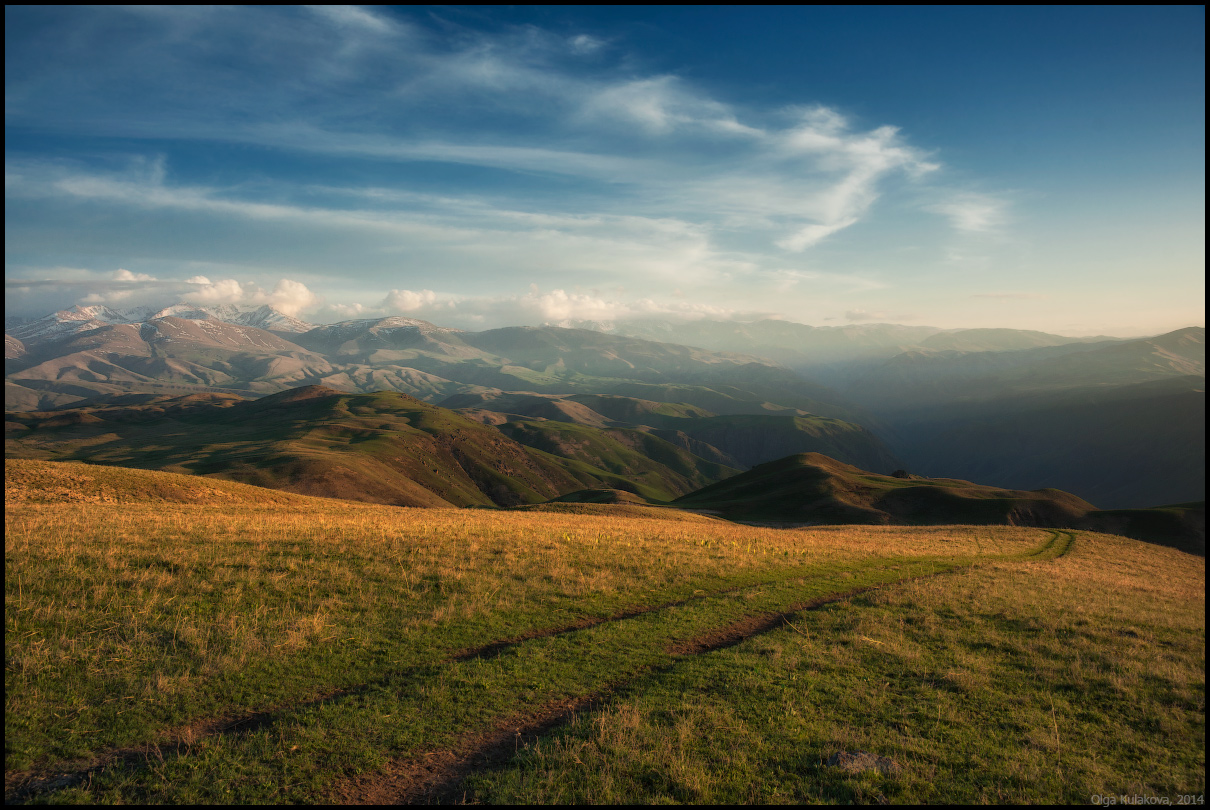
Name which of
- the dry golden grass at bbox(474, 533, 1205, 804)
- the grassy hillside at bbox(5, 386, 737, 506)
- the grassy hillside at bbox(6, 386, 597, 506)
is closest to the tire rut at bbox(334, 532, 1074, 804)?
the dry golden grass at bbox(474, 533, 1205, 804)

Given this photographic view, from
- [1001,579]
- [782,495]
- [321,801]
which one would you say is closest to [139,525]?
[321,801]

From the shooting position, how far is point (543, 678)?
1318cm

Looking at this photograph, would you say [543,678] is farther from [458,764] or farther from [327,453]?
[327,453]

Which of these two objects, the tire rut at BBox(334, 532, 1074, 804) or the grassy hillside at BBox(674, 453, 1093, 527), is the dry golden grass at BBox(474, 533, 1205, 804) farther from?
the grassy hillside at BBox(674, 453, 1093, 527)

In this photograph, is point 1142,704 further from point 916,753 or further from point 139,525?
point 139,525

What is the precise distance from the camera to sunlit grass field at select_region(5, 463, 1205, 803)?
31.3 ft

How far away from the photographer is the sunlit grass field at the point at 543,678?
9.55 metres

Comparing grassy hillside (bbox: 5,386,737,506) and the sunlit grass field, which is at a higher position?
the sunlit grass field

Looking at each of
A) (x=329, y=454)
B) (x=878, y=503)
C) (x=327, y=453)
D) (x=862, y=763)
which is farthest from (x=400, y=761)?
(x=327, y=453)

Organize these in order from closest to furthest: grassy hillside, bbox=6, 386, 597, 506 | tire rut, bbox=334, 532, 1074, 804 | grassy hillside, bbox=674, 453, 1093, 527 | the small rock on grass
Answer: tire rut, bbox=334, 532, 1074, 804, the small rock on grass, grassy hillside, bbox=674, 453, 1093, 527, grassy hillside, bbox=6, 386, 597, 506

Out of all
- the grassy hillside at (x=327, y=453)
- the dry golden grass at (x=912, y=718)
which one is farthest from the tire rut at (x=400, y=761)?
the grassy hillside at (x=327, y=453)

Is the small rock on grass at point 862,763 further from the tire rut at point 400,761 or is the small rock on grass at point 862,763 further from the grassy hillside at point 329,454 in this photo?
the grassy hillside at point 329,454

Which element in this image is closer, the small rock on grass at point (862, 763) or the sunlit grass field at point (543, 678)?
the sunlit grass field at point (543, 678)

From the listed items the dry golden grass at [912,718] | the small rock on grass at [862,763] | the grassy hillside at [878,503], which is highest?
the small rock on grass at [862,763]
